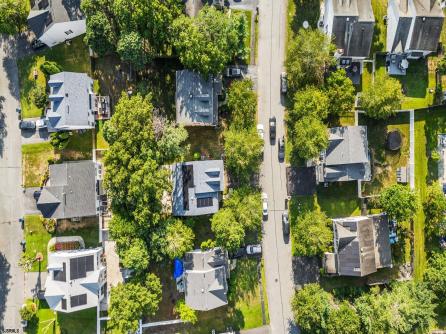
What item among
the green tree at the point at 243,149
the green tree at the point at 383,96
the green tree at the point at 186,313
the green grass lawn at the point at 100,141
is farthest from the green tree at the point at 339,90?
the green tree at the point at 186,313

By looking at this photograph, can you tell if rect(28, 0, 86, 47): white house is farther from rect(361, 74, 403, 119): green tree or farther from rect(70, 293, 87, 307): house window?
rect(361, 74, 403, 119): green tree

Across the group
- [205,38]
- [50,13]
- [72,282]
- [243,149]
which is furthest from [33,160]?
[243,149]

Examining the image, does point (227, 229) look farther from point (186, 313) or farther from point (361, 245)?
point (361, 245)

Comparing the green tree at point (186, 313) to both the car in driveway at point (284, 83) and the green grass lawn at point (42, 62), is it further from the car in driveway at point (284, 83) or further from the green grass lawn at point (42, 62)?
the green grass lawn at point (42, 62)

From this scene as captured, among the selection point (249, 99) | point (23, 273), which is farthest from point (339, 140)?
point (23, 273)

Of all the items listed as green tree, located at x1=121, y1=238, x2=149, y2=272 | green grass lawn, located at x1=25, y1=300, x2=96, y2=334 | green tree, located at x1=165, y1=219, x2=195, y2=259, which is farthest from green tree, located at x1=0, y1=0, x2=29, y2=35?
green grass lawn, located at x1=25, y1=300, x2=96, y2=334

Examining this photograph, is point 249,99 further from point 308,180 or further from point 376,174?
point 376,174
